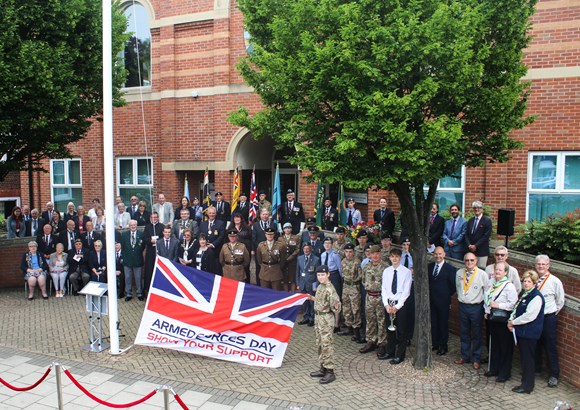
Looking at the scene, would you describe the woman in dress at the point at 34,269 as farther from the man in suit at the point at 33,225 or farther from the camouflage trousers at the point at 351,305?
the camouflage trousers at the point at 351,305

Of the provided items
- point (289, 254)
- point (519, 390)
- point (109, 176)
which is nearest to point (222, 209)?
point (289, 254)

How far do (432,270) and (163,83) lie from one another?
12159 millimetres

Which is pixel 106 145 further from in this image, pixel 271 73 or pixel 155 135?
pixel 155 135

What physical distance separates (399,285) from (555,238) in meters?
3.68

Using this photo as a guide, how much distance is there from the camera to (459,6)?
6.50m

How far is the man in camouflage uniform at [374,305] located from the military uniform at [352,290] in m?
0.52

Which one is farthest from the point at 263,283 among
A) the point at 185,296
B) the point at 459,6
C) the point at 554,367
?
the point at 459,6

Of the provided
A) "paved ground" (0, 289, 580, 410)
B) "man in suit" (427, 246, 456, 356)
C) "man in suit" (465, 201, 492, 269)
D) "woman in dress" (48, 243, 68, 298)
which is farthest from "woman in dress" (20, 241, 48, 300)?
"man in suit" (465, 201, 492, 269)

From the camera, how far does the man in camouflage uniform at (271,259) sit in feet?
35.1

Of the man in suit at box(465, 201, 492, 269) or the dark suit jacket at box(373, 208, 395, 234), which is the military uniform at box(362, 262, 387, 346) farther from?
the dark suit jacket at box(373, 208, 395, 234)

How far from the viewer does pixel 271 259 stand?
10.7 meters

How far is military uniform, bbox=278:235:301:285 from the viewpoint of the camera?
10.9 metres

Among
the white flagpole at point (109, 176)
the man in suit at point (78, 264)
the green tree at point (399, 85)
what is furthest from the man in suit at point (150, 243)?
the green tree at point (399, 85)

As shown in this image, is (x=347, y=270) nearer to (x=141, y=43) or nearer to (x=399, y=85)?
(x=399, y=85)
